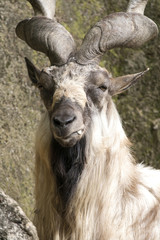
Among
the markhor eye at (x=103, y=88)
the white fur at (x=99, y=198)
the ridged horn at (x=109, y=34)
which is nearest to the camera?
the white fur at (x=99, y=198)

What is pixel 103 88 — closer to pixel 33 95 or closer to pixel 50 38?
pixel 50 38

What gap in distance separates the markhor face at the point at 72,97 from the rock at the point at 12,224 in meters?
0.87

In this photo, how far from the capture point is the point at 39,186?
658 centimetres

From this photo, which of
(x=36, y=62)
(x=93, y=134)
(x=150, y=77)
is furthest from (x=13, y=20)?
(x=93, y=134)

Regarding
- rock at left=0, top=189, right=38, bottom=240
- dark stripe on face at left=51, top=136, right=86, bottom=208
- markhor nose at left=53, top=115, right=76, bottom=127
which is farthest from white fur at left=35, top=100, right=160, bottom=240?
rock at left=0, top=189, right=38, bottom=240

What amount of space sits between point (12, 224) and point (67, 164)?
1.09 metres

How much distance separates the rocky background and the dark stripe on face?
2.73 meters

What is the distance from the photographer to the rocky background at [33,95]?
9.48 meters

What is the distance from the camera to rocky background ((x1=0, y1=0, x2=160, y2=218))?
373 inches

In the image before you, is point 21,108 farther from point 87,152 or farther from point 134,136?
point 87,152

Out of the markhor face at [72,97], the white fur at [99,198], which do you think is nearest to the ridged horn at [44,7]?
the markhor face at [72,97]

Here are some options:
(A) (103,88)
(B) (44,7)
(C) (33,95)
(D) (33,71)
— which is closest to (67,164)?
(A) (103,88)

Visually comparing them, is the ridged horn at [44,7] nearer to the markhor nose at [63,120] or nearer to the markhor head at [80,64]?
the markhor head at [80,64]

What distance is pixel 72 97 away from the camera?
6066 millimetres
